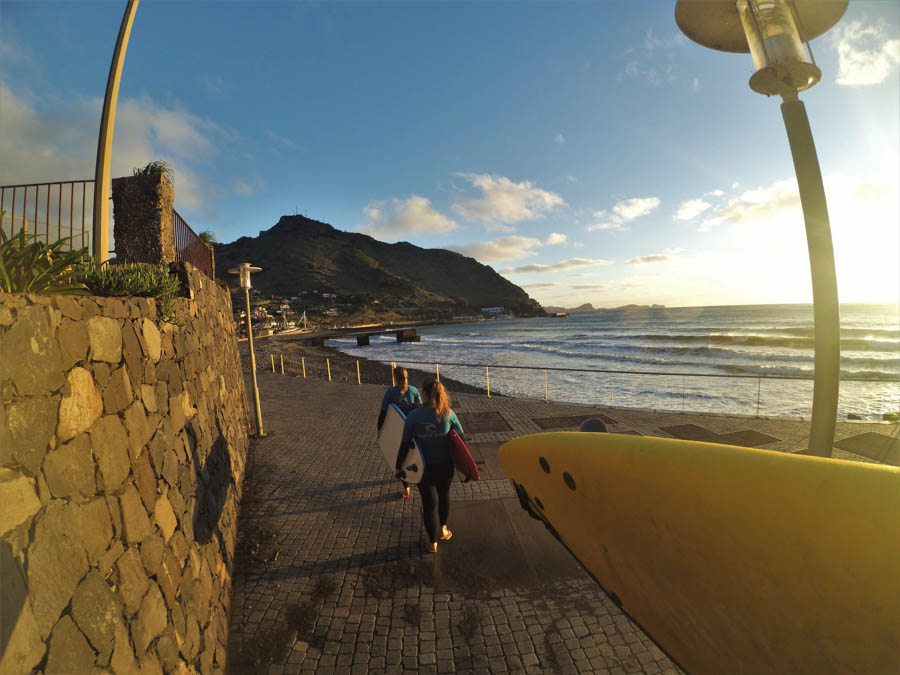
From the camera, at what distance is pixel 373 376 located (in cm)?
2259

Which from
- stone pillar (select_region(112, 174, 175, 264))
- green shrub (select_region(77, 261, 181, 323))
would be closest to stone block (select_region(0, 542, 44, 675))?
green shrub (select_region(77, 261, 181, 323))

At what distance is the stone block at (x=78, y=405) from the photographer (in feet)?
5.26

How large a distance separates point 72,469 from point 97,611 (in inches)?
24.0

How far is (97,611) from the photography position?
→ 62.2 inches

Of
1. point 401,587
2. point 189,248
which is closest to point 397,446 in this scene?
point 401,587

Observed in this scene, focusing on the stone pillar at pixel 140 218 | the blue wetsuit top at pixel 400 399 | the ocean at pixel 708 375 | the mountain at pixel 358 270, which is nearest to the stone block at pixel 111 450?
the blue wetsuit top at pixel 400 399

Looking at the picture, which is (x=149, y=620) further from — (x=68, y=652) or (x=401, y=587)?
(x=401, y=587)

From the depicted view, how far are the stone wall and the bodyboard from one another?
7.01 ft

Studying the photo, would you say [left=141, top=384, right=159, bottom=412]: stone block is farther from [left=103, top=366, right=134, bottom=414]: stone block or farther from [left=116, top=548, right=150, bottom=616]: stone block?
[left=116, top=548, right=150, bottom=616]: stone block

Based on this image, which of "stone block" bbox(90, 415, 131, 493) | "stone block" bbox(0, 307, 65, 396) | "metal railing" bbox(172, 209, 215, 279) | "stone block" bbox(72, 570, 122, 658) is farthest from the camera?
"metal railing" bbox(172, 209, 215, 279)

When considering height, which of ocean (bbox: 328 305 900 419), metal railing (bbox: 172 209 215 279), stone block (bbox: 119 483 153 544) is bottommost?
ocean (bbox: 328 305 900 419)

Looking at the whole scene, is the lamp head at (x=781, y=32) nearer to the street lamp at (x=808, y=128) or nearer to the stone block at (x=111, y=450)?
the street lamp at (x=808, y=128)

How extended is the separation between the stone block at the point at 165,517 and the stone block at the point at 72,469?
0.68 m

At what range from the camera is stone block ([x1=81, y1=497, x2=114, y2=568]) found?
1598 mm
